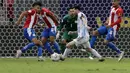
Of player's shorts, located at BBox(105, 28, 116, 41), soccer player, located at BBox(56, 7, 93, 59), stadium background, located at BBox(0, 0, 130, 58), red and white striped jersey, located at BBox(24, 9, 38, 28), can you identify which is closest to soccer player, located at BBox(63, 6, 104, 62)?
soccer player, located at BBox(56, 7, 93, 59)

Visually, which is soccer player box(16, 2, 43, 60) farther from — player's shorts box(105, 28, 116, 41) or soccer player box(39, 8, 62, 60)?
player's shorts box(105, 28, 116, 41)

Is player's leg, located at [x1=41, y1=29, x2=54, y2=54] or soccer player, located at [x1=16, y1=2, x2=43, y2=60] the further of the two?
player's leg, located at [x1=41, y1=29, x2=54, y2=54]

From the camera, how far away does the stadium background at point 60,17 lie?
51.0ft

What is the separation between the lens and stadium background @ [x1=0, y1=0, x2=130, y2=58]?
1553 centimetres

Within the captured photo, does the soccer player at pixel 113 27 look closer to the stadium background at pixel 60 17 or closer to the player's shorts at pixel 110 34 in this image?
the player's shorts at pixel 110 34

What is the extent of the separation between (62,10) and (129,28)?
87.4 inches

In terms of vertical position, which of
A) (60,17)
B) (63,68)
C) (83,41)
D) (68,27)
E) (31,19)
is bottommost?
(63,68)

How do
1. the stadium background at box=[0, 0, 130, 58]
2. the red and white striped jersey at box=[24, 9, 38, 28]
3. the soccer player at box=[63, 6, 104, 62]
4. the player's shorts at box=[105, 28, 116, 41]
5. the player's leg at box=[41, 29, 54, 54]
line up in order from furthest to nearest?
the stadium background at box=[0, 0, 130, 58] < the player's leg at box=[41, 29, 54, 54] < the player's shorts at box=[105, 28, 116, 41] < the red and white striped jersey at box=[24, 9, 38, 28] < the soccer player at box=[63, 6, 104, 62]

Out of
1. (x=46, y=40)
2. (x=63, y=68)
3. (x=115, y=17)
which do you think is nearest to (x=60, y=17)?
(x=46, y=40)

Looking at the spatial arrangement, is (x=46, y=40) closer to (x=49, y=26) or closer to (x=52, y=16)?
(x=49, y=26)

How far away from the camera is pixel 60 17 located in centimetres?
1647

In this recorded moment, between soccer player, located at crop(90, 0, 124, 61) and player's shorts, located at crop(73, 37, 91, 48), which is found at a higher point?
soccer player, located at crop(90, 0, 124, 61)

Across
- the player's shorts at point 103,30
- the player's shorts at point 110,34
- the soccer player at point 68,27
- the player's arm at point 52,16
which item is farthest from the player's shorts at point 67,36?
the player's shorts at point 110,34

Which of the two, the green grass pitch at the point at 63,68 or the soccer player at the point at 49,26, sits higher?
the soccer player at the point at 49,26
